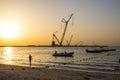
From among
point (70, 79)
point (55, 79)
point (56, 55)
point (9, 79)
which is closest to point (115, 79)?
point (70, 79)

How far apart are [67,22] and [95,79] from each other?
144142 mm

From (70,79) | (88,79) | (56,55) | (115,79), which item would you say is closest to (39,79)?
(70,79)

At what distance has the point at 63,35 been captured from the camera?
593 ft

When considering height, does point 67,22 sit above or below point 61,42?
above

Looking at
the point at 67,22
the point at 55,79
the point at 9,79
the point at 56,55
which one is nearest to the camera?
the point at 9,79

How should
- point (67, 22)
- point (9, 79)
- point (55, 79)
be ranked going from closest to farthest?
point (9, 79), point (55, 79), point (67, 22)

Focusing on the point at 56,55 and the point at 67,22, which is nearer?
the point at 56,55

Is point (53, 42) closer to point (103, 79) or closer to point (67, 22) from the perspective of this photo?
point (67, 22)

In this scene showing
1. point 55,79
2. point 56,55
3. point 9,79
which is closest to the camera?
point 9,79

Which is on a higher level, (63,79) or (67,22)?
(67,22)

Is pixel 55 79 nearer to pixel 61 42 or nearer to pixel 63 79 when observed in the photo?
pixel 63 79

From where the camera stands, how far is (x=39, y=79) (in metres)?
31.1

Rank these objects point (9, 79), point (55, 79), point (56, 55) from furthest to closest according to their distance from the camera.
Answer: point (56, 55) → point (55, 79) → point (9, 79)

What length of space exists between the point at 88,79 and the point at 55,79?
451 centimetres
